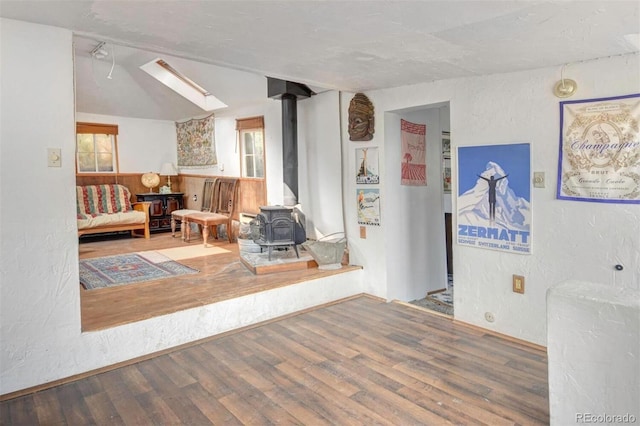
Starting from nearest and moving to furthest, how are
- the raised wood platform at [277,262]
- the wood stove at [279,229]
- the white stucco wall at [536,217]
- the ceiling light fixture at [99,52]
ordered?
the white stucco wall at [536,217] → the raised wood platform at [277,262] → the wood stove at [279,229] → the ceiling light fixture at [99,52]

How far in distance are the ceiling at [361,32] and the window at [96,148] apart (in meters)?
5.10

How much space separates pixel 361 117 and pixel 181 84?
3.82 m

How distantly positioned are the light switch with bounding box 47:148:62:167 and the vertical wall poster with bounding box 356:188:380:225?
8.49 feet

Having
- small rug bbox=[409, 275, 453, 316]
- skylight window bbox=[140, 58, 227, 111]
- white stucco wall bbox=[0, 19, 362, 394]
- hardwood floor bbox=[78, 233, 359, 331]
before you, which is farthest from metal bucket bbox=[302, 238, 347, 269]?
skylight window bbox=[140, 58, 227, 111]

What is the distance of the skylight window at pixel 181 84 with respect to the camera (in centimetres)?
627

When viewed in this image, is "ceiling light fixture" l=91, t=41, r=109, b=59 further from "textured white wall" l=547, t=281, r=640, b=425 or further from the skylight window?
"textured white wall" l=547, t=281, r=640, b=425

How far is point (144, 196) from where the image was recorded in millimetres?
A: 7332

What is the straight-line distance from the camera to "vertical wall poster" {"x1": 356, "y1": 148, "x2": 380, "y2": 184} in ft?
13.4

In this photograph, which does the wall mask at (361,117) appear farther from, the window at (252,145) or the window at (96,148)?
the window at (96,148)

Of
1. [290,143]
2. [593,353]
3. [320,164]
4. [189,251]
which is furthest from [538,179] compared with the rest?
[189,251]

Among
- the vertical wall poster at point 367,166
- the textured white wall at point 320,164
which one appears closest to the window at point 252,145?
the textured white wall at point 320,164

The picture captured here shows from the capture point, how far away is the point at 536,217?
3.01 metres

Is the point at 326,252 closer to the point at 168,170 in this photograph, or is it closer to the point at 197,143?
the point at 197,143
